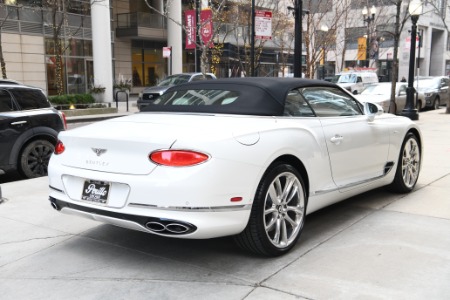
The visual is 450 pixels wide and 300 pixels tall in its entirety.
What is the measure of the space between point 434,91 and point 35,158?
20.4 meters

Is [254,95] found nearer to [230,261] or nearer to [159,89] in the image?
[230,261]

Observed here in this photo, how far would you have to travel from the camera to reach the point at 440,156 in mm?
9133

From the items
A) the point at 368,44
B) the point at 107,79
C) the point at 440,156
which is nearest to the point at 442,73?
the point at 368,44

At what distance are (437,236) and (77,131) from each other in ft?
11.3

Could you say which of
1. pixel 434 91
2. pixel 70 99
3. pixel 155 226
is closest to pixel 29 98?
pixel 155 226

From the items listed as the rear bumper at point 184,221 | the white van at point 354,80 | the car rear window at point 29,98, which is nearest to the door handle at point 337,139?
the rear bumper at point 184,221

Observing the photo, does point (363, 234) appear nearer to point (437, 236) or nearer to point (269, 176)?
point (437, 236)

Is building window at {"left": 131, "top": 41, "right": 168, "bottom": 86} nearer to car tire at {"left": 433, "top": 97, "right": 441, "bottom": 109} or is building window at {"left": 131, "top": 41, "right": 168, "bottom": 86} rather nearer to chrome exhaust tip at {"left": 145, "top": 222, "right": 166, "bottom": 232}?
car tire at {"left": 433, "top": 97, "right": 441, "bottom": 109}

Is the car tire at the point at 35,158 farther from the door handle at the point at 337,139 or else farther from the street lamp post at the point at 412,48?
the street lamp post at the point at 412,48

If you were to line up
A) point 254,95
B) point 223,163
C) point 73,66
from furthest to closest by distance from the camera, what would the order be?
point 73,66 < point 254,95 < point 223,163

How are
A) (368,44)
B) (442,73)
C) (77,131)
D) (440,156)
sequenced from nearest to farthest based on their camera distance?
1. (77,131)
2. (440,156)
3. (368,44)
4. (442,73)

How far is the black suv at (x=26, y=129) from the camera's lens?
24.3ft

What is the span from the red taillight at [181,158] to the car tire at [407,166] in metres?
3.39

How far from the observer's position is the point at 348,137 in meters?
4.88
